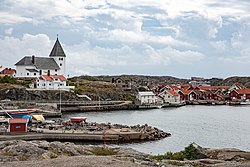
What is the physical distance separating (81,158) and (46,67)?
245 ft

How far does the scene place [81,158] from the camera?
14.5 metres

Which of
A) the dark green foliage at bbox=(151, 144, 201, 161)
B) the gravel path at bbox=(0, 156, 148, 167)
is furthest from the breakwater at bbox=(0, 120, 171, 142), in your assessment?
the gravel path at bbox=(0, 156, 148, 167)

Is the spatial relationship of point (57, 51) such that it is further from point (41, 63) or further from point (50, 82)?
point (50, 82)

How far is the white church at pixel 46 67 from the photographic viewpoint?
265ft

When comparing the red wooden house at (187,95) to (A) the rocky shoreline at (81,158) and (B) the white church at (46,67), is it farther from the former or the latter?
(A) the rocky shoreline at (81,158)

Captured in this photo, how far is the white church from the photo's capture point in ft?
265

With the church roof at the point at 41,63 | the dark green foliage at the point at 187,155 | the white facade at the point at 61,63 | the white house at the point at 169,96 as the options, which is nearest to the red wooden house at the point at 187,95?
the white house at the point at 169,96

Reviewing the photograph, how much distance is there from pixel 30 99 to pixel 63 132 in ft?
131

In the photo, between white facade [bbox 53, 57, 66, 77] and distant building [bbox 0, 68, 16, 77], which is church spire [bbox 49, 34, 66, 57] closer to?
white facade [bbox 53, 57, 66, 77]

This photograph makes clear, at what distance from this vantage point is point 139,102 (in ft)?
272

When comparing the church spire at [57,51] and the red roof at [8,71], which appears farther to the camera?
the church spire at [57,51]

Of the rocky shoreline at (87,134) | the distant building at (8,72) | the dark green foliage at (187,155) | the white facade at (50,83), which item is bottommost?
the rocky shoreline at (87,134)

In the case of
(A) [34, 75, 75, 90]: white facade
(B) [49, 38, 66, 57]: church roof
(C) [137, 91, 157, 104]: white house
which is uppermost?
(B) [49, 38, 66, 57]: church roof

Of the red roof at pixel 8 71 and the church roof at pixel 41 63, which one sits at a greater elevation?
the church roof at pixel 41 63
